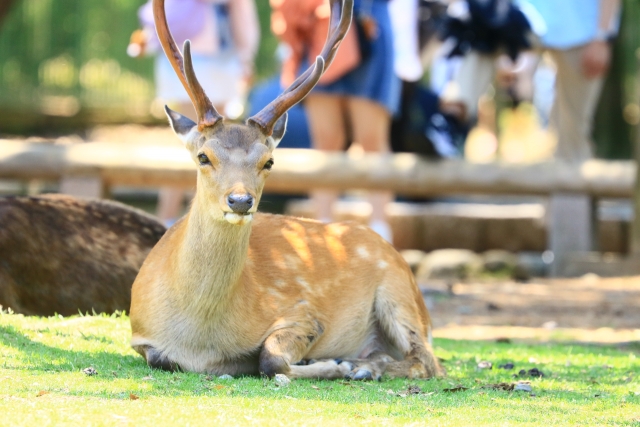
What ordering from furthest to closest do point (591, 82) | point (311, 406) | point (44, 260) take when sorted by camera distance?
point (591, 82) < point (44, 260) < point (311, 406)

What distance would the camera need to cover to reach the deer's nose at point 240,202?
4.70 m

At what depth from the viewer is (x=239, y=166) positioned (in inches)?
193

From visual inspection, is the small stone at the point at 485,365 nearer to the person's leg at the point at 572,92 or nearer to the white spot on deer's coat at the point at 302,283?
the white spot on deer's coat at the point at 302,283

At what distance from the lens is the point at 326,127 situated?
10.3 m

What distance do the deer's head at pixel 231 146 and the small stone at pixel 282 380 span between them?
2.44 feet

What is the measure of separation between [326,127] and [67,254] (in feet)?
14.7

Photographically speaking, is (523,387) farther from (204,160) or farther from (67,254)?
(67,254)

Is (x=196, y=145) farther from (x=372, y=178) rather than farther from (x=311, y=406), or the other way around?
(x=372, y=178)

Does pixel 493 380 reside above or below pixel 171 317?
below

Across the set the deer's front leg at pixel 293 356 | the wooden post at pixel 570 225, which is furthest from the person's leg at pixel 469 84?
the deer's front leg at pixel 293 356

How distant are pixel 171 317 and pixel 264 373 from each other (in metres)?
0.52

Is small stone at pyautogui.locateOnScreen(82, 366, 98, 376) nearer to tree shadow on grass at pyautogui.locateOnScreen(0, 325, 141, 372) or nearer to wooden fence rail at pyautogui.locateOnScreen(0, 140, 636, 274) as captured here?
tree shadow on grass at pyautogui.locateOnScreen(0, 325, 141, 372)

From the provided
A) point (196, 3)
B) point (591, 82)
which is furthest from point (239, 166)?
point (591, 82)

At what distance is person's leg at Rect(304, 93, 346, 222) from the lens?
Result: 9.68 meters
